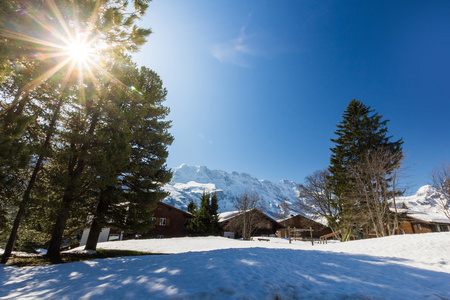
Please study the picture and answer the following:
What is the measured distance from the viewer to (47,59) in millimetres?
6551

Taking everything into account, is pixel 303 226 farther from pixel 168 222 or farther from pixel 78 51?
pixel 78 51

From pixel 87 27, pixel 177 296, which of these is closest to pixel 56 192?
pixel 87 27

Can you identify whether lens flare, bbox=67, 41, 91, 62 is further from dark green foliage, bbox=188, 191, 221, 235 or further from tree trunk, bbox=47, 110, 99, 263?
dark green foliage, bbox=188, 191, 221, 235

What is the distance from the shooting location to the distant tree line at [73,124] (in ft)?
19.6

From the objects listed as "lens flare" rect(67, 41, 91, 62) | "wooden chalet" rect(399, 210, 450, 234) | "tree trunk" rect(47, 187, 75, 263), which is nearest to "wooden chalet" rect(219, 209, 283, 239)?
"wooden chalet" rect(399, 210, 450, 234)

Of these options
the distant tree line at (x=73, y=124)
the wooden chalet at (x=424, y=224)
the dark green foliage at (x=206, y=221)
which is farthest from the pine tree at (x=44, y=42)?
the wooden chalet at (x=424, y=224)

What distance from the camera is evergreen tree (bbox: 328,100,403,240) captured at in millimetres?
20047

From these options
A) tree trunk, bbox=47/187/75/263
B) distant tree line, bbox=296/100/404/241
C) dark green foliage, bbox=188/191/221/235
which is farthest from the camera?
dark green foliage, bbox=188/191/221/235

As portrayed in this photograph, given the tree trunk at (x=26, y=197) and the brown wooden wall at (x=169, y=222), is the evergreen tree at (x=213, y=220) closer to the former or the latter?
the brown wooden wall at (x=169, y=222)

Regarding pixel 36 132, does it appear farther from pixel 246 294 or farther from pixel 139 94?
A: pixel 246 294

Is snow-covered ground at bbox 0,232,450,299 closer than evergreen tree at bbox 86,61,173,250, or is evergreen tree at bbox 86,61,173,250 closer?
snow-covered ground at bbox 0,232,450,299

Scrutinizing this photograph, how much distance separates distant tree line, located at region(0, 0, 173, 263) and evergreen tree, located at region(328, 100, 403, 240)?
1872 centimetres

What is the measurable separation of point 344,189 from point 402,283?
18.1 m

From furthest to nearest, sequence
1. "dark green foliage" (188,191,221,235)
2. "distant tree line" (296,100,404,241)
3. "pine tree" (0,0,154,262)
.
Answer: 1. "dark green foliage" (188,191,221,235)
2. "distant tree line" (296,100,404,241)
3. "pine tree" (0,0,154,262)
